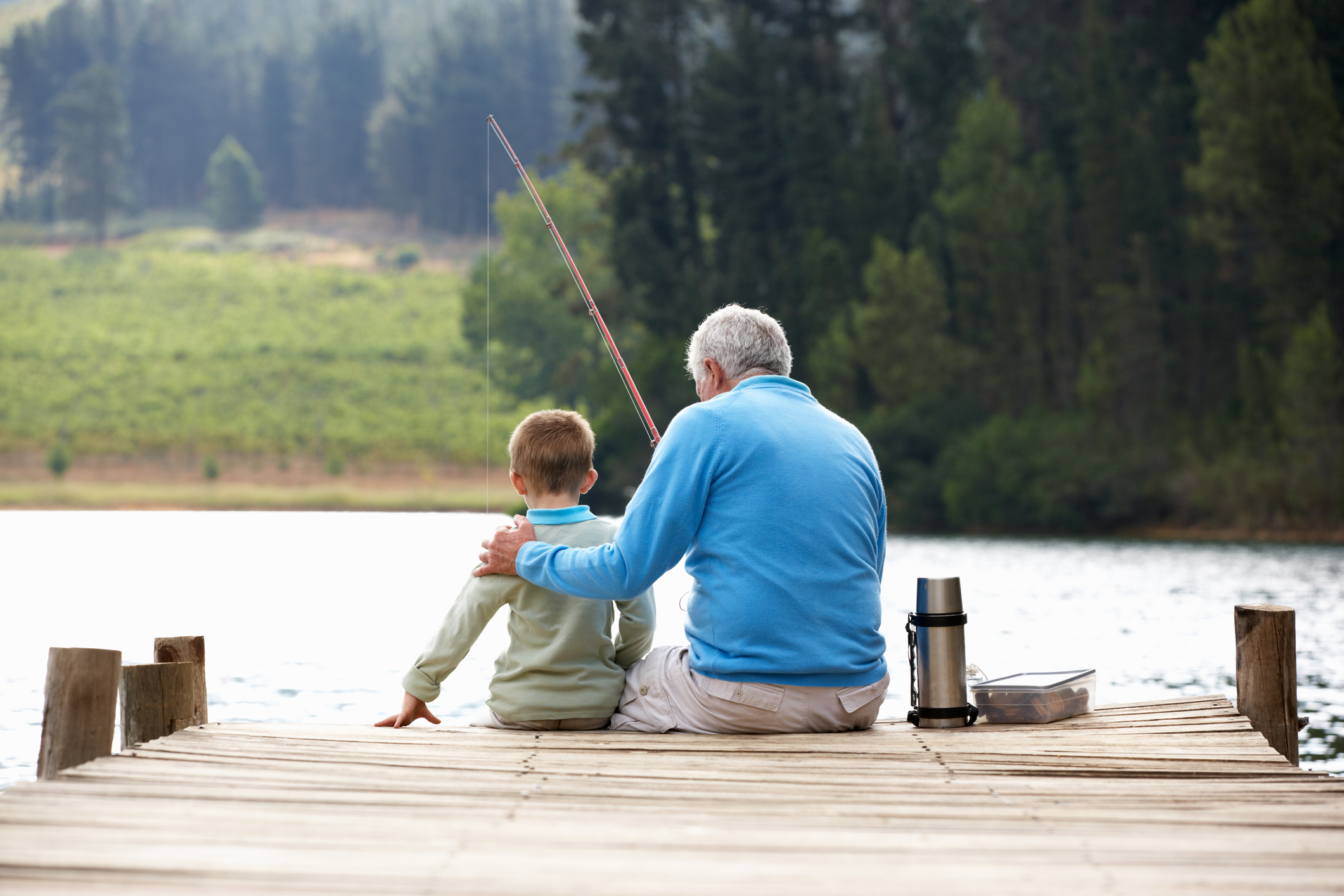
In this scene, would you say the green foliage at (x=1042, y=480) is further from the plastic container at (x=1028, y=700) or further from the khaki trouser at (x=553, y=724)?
the khaki trouser at (x=553, y=724)

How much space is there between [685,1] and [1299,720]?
42986mm

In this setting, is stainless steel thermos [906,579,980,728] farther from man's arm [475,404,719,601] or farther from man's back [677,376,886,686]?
man's arm [475,404,719,601]

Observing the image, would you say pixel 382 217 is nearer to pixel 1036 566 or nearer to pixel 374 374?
pixel 374 374

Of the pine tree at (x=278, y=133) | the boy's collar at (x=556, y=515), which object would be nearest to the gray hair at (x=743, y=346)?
the boy's collar at (x=556, y=515)

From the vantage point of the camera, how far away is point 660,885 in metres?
2.47

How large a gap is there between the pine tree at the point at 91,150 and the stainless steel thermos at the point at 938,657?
86588 mm

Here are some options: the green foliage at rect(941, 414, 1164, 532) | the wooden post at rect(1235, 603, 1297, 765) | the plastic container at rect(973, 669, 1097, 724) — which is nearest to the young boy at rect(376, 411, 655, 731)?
the plastic container at rect(973, 669, 1097, 724)

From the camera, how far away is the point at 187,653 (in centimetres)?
477

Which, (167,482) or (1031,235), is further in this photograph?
(167,482)

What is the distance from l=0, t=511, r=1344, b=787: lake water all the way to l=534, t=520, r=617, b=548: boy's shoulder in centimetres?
29

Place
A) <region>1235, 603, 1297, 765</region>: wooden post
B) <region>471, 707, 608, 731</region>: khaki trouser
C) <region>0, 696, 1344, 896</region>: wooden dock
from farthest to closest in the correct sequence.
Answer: <region>1235, 603, 1297, 765</region>: wooden post < <region>471, 707, 608, 731</region>: khaki trouser < <region>0, 696, 1344, 896</region>: wooden dock

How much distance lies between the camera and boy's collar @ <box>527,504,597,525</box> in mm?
3973

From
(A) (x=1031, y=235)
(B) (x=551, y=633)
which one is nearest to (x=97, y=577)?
(B) (x=551, y=633)

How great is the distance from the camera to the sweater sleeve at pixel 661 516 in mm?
3699
